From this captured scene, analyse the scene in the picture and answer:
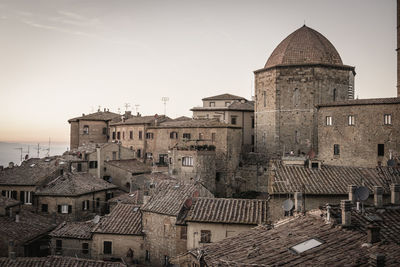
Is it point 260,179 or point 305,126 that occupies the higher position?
point 305,126

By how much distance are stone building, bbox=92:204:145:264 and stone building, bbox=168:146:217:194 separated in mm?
12474

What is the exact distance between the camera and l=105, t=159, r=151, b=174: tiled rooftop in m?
46.7

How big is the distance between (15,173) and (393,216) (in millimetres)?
35181

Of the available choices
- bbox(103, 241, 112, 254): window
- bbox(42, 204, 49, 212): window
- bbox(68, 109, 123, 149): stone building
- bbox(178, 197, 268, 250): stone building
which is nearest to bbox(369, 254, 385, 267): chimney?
bbox(178, 197, 268, 250): stone building

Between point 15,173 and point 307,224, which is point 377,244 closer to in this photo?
point 307,224

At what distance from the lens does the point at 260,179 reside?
45875mm

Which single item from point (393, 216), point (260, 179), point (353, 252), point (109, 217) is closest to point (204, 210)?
point (109, 217)

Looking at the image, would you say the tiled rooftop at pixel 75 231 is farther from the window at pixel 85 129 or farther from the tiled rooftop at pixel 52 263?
the window at pixel 85 129

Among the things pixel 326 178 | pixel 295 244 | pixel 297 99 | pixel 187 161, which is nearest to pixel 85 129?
pixel 187 161

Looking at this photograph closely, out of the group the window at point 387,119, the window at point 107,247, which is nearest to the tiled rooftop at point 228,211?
the window at point 107,247

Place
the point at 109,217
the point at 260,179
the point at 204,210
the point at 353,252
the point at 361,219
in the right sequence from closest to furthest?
the point at 353,252 → the point at 361,219 → the point at 204,210 → the point at 109,217 → the point at 260,179

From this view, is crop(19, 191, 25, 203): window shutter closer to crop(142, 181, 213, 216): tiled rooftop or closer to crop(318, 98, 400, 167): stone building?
crop(142, 181, 213, 216): tiled rooftop

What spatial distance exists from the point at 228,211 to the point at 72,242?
12.4m

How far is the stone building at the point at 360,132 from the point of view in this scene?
36.6 meters
